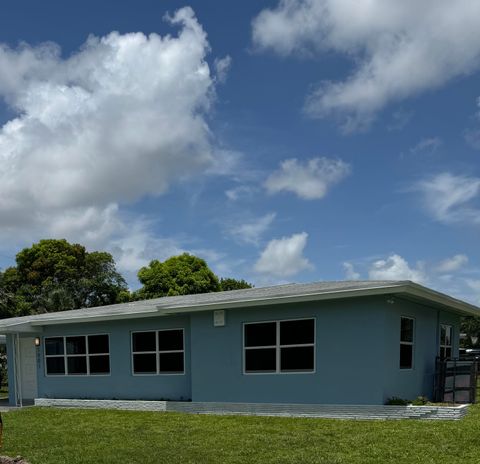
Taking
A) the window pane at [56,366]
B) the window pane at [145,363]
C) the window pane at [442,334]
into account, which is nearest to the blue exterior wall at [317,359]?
Result: the window pane at [145,363]

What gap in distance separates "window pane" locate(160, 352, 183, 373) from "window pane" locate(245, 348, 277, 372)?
2375 mm

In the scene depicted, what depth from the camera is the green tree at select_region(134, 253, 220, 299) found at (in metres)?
37.2

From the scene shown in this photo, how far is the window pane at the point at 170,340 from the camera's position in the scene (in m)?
14.9

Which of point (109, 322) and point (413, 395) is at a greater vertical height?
point (109, 322)

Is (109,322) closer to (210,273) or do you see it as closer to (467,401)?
(467,401)

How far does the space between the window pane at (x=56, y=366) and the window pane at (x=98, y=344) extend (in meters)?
1.27

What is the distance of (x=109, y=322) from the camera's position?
16.2m

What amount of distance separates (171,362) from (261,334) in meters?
3.16

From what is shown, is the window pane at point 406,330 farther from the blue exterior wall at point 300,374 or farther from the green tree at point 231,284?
the green tree at point 231,284

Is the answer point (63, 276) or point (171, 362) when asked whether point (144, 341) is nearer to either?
point (171, 362)

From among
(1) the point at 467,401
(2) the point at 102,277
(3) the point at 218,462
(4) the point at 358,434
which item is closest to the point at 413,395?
(1) the point at 467,401

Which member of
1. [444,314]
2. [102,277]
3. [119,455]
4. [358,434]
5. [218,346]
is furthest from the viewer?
[102,277]

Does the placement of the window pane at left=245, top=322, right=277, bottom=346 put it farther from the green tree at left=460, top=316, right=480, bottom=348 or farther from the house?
the green tree at left=460, top=316, right=480, bottom=348

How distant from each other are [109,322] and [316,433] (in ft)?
26.6
